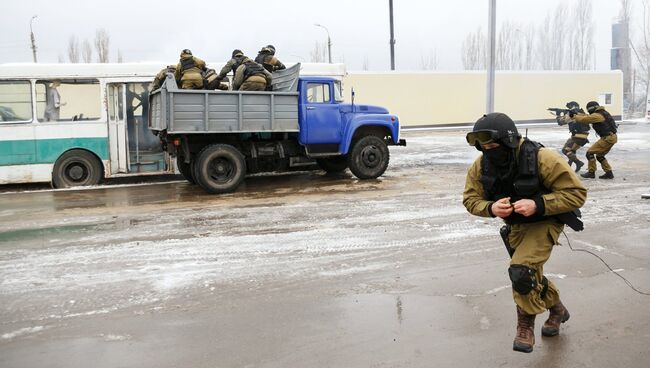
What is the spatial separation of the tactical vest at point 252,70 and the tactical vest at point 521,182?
814 cm

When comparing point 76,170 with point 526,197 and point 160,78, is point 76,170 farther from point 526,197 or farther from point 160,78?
point 526,197

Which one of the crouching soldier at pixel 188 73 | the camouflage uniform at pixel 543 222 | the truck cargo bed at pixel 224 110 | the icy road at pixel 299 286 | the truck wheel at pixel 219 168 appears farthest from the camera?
the truck wheel at pixel 219 168

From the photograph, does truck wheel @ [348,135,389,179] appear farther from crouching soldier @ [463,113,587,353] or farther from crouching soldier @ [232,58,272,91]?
crouching soldier @ [463,113,587,353]

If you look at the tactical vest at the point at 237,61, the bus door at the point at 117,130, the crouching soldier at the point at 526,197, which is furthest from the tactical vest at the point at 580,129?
the crouching soldier at the point at 526,197

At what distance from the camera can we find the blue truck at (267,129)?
432 inches

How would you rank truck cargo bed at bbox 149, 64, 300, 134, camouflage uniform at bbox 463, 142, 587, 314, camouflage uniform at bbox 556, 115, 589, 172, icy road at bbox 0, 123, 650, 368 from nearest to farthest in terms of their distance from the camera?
camouflage uniform at bbox 463, 142, 587, 314
icy road at bbox 0, 123, 650, 368
truck cargo bed at bbox 149, 64, 300, 134
camouflage uniform at bbox 556, 115, 589, 172

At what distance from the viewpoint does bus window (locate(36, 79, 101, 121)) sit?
12.5 meters

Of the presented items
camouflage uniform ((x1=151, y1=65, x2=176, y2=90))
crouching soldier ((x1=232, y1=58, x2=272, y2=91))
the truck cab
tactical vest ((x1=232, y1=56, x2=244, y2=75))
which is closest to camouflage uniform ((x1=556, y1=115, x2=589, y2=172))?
the truck cab

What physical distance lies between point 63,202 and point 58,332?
6692mm

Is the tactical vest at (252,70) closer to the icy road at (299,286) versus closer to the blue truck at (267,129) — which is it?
the blue truck at (267,129)

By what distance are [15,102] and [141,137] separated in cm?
258

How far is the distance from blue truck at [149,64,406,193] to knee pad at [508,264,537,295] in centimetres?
810

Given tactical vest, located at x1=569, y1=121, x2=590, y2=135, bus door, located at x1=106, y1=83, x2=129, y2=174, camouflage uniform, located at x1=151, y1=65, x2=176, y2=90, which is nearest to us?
camouflage uniform, located at x1=151, y1=65, x2=176, y2=90

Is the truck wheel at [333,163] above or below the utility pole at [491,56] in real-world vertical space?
below
